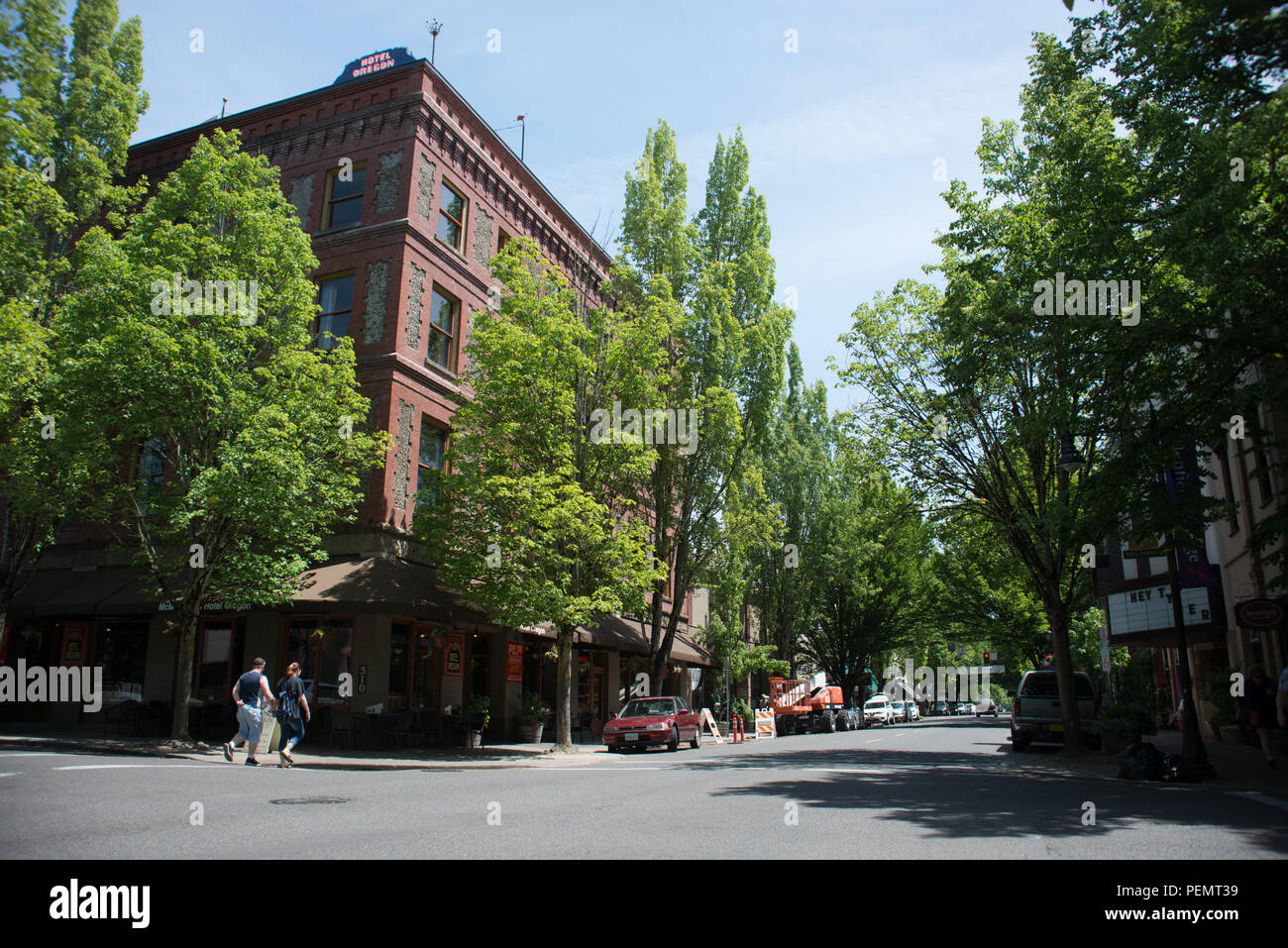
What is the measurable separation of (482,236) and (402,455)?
7938 millimetres

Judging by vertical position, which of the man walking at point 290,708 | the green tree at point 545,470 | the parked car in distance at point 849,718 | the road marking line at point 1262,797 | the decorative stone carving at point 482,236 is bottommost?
the parked car in distance at point 849,718

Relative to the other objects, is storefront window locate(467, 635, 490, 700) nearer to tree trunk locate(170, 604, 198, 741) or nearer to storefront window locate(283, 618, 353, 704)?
storefront window locate(283, 618, 353, 704)

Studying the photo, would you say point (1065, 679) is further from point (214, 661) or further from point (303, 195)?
point (303, 195)

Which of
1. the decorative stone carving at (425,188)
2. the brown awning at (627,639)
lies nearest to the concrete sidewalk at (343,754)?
the brown awning at (627,639)

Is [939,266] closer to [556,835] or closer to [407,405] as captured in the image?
[407,405]

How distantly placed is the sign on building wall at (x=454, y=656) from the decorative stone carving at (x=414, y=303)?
7.88 meters

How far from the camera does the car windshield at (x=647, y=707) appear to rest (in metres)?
23.0

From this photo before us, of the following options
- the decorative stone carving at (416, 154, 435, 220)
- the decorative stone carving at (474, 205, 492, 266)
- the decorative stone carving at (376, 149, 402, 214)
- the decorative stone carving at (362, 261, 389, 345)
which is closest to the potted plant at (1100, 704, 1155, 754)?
the decorative stone carving at (362, 261, 389, 345)

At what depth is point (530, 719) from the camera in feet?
77.4

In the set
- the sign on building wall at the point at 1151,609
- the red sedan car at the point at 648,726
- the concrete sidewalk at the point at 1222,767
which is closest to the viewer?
the concrete sidewalk at the point at 1222,767

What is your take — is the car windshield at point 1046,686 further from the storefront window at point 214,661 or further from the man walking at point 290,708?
the storefront window at point 214,661

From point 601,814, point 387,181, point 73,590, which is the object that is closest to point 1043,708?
point 601,814

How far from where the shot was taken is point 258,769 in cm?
1345

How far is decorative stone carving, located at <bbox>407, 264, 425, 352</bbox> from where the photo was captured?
22.4 metres
